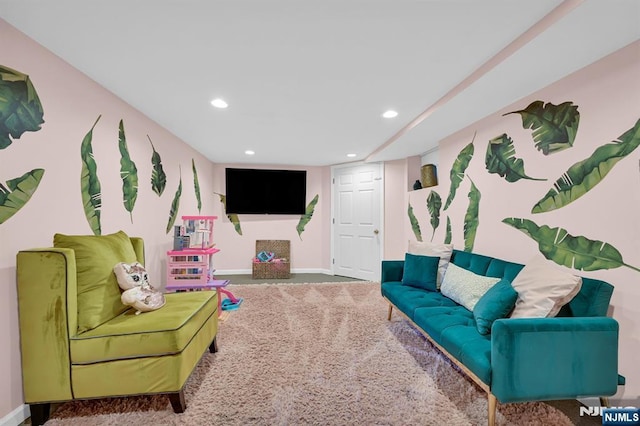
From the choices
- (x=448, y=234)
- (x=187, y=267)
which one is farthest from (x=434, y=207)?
(x=187, y=267)

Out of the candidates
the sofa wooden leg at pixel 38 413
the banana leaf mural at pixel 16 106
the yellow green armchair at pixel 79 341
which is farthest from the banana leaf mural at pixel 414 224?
the banana leaf mural at pixel 16 106

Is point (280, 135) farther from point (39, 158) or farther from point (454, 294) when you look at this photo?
point (454, 294)

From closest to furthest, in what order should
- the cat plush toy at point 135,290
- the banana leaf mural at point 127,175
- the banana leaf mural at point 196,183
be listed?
1. the cat plush toy at point 135,290
2. the banana leaf mural at point 127,175
3. the banana leaf mural at point 196,183

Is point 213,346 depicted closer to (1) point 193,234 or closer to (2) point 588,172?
(1) point 193,234

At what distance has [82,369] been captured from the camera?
1.49 m

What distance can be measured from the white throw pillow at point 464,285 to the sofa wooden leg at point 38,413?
2.89 metres

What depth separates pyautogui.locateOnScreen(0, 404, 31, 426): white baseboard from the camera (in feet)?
4.72

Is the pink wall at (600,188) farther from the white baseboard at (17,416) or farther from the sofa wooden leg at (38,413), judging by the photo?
the white baseboard at (17,416)

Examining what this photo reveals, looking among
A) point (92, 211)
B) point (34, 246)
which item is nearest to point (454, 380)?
point (34, 246)

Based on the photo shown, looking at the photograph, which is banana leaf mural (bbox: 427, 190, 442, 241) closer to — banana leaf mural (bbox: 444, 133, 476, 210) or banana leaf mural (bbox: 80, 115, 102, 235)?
banana leaf mural (bbox: 444, 133, 476, 210)

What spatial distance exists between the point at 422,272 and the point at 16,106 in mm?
3382

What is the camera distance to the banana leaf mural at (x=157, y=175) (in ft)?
10.0

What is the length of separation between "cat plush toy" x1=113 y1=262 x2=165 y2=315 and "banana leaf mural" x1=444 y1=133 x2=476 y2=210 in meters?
3.27

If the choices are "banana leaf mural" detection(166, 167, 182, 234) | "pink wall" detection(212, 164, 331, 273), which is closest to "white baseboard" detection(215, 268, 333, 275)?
"pink wall" detection(212, 164, 331, 273)
